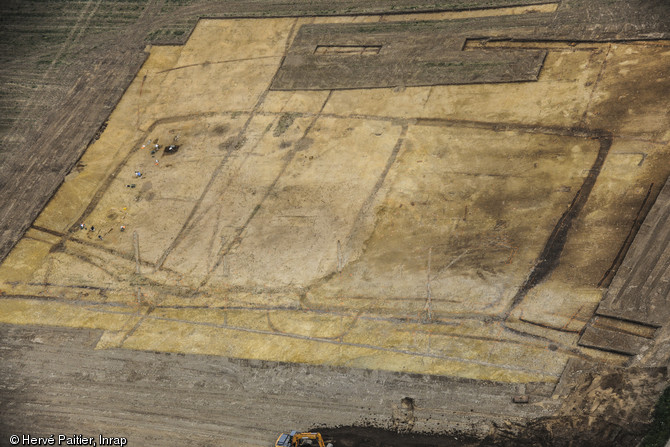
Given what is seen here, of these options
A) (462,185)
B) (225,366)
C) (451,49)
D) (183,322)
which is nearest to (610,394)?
(462,185)

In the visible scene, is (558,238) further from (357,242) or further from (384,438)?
(384,438)

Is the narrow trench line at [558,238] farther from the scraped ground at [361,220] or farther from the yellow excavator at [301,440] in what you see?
the yellow excavator at [301,440]

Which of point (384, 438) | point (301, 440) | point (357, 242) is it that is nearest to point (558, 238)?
point (357, 242)

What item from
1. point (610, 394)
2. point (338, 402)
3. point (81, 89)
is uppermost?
point (81, 89)

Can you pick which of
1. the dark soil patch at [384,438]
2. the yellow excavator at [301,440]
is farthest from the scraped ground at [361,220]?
the yellow excavator at [301,440]

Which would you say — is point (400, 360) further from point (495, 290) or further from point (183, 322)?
point (183, 322)

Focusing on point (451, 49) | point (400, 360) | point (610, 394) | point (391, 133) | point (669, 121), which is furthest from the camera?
point (451, 49)

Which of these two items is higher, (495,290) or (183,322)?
(183,322)
